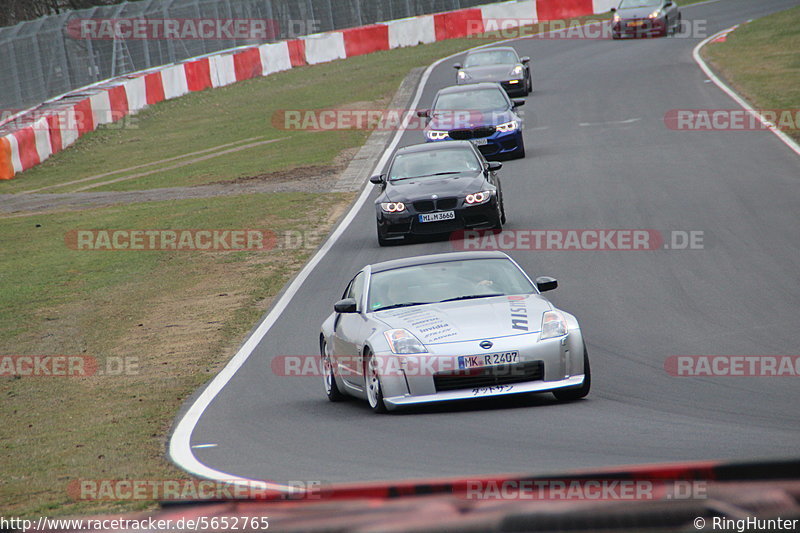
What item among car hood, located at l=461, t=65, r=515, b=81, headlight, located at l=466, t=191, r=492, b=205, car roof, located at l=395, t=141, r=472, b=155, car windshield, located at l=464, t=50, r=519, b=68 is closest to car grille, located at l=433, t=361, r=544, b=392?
headlight, located at l=466, t=191, r=492, b=205

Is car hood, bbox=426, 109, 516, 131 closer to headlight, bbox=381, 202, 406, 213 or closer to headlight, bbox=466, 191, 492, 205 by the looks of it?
headlight, bbox=466, 191, 492, 205

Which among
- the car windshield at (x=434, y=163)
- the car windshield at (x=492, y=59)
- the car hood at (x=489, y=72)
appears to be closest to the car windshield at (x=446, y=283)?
the car windshield at (x=434, y=163)

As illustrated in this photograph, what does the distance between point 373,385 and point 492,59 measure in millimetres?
27766

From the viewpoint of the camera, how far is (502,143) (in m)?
25.8

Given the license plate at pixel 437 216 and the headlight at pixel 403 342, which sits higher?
the headlight at pixel 403 342

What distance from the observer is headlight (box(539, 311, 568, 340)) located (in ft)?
30.9

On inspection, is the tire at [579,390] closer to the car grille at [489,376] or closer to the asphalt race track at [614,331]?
the asphalt race track at [614,331]

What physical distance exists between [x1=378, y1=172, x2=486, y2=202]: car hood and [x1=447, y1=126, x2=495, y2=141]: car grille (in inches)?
248

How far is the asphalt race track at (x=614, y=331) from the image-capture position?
7.73 m

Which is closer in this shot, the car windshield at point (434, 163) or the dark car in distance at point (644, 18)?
the car windshield at point (434, 163)

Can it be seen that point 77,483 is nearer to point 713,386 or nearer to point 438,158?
point 713,386

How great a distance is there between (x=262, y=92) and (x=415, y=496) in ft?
133

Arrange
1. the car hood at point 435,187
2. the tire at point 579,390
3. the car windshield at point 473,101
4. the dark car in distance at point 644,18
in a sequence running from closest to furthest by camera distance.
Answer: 1. the tire at point 579,390
2. the car hood at point 435,187
3. the car windshield at point 473,101
4. the dark car in distance at point 644,18

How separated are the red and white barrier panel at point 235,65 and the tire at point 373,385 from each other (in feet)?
76.1
